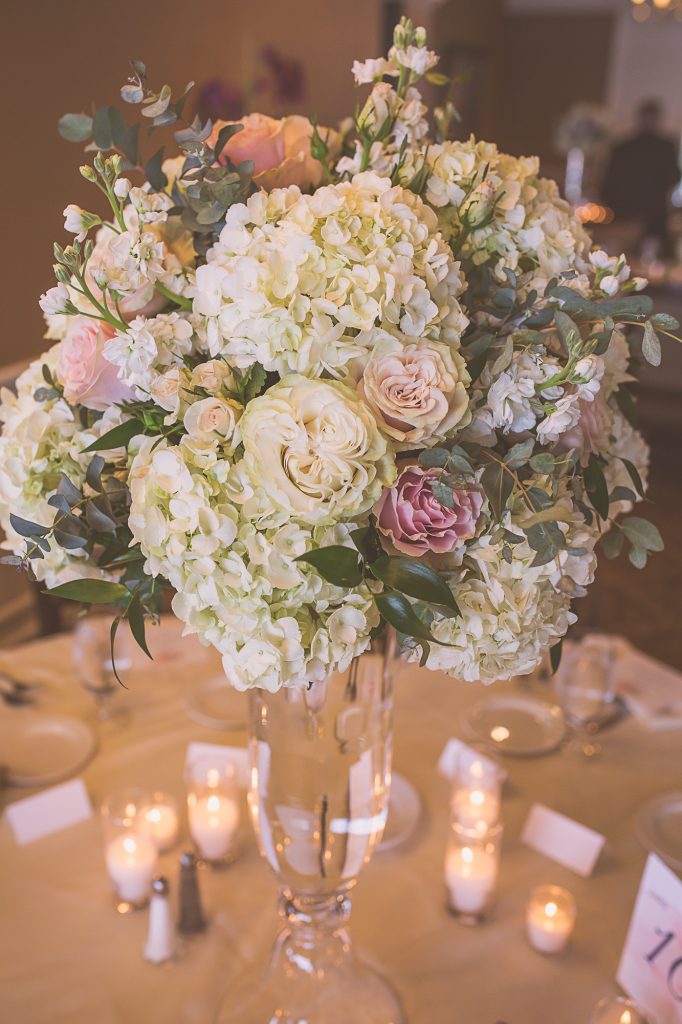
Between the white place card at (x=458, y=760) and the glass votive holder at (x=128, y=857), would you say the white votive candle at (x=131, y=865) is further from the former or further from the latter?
the white place card at (x=458, y=760)

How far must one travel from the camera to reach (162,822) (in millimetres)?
1200

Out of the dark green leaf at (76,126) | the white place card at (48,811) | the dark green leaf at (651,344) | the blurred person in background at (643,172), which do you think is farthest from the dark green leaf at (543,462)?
the blurred person in background at (643,172)

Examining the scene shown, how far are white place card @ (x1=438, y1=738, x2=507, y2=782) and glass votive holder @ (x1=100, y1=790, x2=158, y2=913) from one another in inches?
18.0

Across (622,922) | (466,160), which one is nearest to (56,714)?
(622,922)

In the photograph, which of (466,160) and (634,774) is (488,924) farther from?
(466,160)

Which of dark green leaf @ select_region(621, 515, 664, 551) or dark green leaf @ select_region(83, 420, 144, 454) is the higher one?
dark green leaf @ select_region(83, 420, 144, 454)

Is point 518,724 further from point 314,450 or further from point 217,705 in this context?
point 314,450

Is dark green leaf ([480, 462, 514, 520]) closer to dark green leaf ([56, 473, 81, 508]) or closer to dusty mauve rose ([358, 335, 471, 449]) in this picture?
dusty mauve rose ([358, 335, 471, 449])

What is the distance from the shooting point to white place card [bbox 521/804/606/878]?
1.15m

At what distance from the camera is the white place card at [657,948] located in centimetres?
94

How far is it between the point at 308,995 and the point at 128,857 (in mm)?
285

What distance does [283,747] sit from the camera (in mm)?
881

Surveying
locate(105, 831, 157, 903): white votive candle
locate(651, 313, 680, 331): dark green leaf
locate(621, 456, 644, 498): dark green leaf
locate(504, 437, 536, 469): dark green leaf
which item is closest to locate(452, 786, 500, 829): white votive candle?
locate(105, 831, 157, 903): white votive candle

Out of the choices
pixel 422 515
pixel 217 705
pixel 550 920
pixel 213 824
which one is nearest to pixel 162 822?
pixel 213 824
